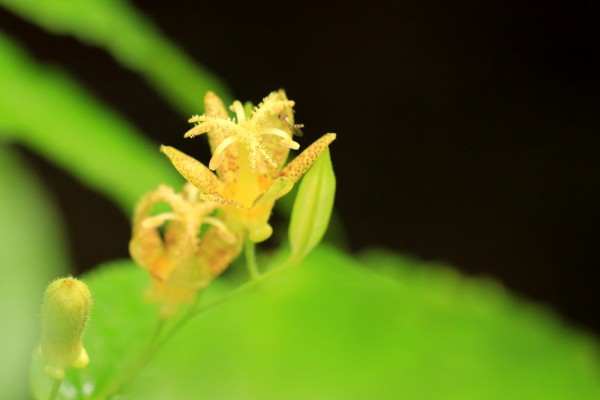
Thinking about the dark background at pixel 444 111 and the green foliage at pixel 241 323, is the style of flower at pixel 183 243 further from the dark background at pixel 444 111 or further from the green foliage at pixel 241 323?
the dark background at pixel 444 111

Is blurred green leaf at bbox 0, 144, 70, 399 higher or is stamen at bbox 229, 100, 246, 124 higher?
stamen at bbox 229, 100, 246, 124

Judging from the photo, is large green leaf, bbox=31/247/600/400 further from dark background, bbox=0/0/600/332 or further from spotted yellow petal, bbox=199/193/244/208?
dark background, bbox=0/0/600/332

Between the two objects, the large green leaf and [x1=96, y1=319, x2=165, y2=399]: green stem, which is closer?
[x1=96, y1=319, x2=165, y2=399]: green stem

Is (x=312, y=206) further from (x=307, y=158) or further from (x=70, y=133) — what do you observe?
(x=70, y=133)

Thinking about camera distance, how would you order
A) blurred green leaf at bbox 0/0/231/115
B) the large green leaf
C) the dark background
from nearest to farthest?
the large green leaf < blurred green leaf at bbox 0/0/231/115 < the dark background

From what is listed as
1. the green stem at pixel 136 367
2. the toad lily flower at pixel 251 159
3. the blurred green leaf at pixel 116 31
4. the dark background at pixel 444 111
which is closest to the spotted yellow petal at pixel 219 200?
the toad lily flower at pixel 251 159

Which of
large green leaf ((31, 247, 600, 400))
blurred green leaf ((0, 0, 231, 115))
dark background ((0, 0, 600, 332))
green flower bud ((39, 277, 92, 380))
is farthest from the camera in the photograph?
dark background ((0, 0, 600, 332))

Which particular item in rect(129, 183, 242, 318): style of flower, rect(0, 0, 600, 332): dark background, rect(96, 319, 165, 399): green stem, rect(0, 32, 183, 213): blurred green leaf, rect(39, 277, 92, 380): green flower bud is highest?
rect(0, 0, 600, 332): dark background

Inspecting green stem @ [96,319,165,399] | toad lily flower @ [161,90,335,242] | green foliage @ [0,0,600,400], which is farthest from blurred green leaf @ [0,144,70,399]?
toad lily flower @ [161,90,335,242]
